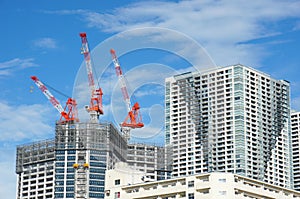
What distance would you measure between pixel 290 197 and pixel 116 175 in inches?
1247

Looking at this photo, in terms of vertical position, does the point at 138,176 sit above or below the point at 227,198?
above

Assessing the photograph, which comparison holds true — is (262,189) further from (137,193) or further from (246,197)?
(137,193)

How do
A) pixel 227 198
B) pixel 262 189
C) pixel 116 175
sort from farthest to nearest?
pixel 116 175
pixel 262 189
pixel 227 198

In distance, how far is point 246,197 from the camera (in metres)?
120

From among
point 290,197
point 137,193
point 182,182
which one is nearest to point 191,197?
point 182,182

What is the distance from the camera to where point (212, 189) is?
116062mm

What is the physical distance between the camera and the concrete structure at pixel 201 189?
382 ft

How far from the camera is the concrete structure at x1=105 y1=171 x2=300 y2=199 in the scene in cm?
11650

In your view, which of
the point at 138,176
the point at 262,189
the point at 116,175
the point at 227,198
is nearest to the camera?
the point at 227,198

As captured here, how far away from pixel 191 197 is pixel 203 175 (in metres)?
4.14

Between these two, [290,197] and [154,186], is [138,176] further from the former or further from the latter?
[290,197]

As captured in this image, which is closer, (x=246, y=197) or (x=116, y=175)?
(x=246, y=197)

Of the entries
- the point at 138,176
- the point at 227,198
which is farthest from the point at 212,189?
the point at 138,176

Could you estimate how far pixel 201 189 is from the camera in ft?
384
